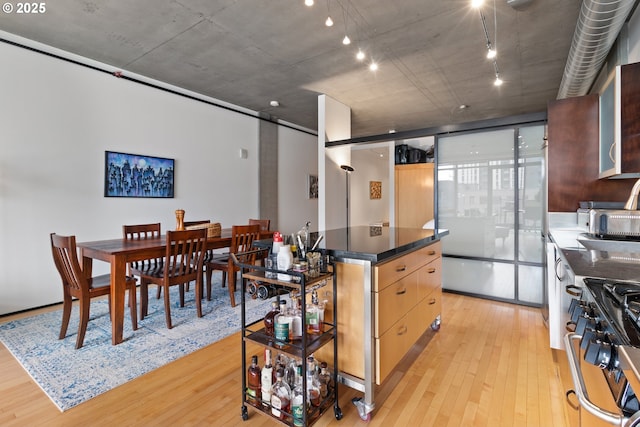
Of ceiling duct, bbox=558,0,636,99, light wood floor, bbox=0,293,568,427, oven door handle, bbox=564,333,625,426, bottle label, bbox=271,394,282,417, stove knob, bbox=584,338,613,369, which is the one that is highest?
ceiling duct, bbox=558,0,636,99

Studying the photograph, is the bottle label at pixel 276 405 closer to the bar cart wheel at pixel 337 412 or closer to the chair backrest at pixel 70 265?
the bar cart wheel at pixel 337 412

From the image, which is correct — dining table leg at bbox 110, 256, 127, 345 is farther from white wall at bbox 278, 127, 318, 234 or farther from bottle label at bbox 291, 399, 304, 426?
white wall at bbox 278, 127, 318, 234

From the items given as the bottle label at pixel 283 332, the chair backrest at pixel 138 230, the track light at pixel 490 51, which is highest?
the track light at pixel 490 51

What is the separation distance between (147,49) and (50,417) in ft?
10.7

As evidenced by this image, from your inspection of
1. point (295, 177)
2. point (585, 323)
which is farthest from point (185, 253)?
point (295, 177)

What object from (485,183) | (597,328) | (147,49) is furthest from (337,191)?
(597,328)

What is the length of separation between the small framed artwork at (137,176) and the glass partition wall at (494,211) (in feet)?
11.7

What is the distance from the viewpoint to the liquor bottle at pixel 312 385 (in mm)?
1492

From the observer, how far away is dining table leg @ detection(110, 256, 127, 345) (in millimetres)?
2303

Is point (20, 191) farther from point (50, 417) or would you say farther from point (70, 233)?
point (50, 417)

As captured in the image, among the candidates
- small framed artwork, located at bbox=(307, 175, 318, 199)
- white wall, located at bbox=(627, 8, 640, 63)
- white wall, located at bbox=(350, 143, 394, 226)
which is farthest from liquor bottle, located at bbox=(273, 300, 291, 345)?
white wall, located at bbox=(350, 143, 394, 226)

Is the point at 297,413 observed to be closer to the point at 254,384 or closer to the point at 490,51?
the point at 254,384

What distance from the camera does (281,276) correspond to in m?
1.46

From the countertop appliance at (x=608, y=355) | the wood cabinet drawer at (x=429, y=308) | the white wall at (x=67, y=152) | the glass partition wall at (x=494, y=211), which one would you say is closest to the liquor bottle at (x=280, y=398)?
the wood cabinet drawer at (x=429, y=308)
